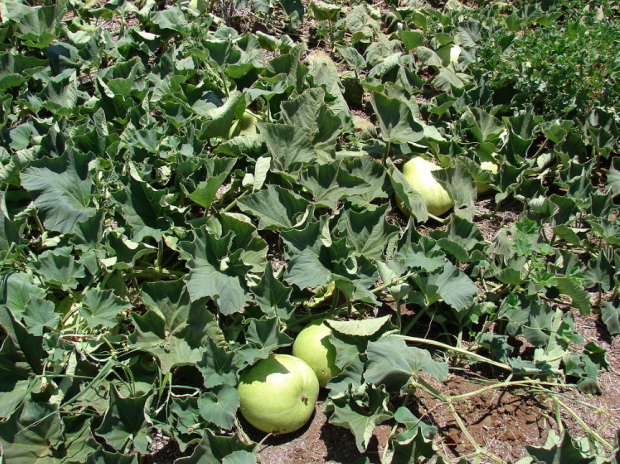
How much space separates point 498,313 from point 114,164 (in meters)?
2.42

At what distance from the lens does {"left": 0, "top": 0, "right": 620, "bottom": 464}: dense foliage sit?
236 cm

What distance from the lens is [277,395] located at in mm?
2400

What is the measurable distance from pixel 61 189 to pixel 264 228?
1167mm

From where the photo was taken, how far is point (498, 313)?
2.81 meters

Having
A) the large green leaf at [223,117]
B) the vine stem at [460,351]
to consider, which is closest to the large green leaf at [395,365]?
the vine stem at [460,351]

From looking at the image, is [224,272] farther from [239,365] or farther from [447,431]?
[447,431]

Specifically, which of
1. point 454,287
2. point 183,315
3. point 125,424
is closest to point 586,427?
point 454,287

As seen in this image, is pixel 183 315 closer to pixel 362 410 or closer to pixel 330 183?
pixel 362 410

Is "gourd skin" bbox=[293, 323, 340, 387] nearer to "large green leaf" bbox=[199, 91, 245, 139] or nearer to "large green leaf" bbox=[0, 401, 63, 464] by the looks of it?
"large green leaf" bbox=[0, 401, 63, 464]

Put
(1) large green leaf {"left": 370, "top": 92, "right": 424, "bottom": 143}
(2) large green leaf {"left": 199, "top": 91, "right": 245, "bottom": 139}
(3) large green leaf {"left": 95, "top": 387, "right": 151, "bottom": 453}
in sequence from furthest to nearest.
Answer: (1) large green leaf {"left": 370, "top": 92, "right": 424, "bottom": 143} < (2) large green leaf {"left": 199, "top": 91, "right": 245, "bottom": 139} < (3) large green leaf {"left": 95, "top": 387, "right": 151, "bottom": 453}

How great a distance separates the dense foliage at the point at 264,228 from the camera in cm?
236

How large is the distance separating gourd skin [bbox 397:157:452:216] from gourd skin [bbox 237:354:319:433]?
62.3 inches

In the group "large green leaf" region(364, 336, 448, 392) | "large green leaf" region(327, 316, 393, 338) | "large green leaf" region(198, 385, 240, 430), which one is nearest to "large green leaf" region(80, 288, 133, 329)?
"large green leaf" region(198, 385, 240, 430)

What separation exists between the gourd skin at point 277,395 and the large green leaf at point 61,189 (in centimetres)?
131
